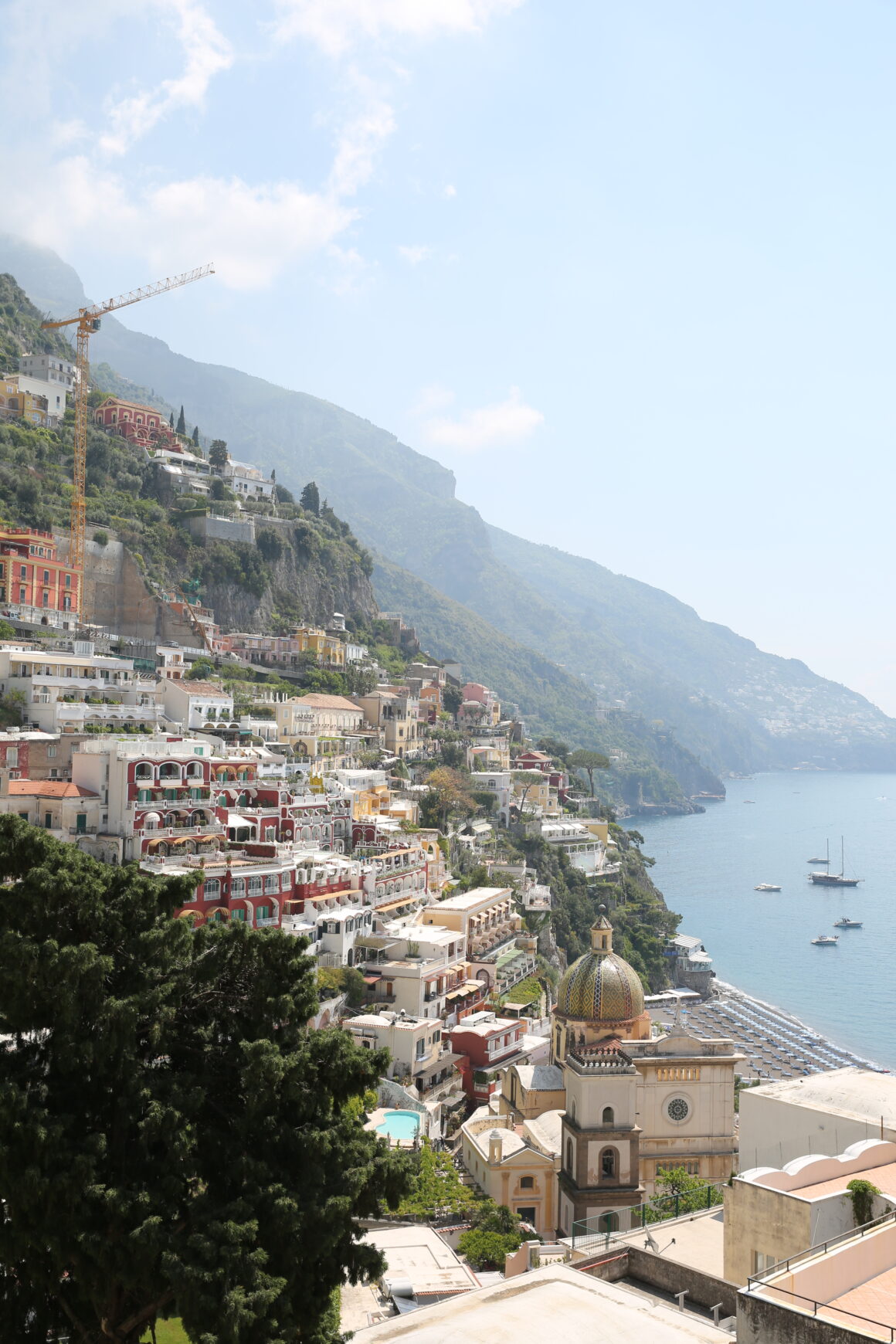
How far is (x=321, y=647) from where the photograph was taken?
238 feet

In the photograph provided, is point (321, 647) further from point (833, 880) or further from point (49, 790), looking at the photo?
point (833, 880)

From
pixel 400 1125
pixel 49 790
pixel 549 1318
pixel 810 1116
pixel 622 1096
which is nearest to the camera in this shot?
pixel 549 1318

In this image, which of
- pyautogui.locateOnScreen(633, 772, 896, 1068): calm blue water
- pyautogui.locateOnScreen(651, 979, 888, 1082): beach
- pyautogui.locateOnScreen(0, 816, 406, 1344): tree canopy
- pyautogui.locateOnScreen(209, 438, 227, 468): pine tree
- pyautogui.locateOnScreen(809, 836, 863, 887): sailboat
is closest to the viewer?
pyautogui.locateOnScreen(0, 816, 406, 1344): tree canopy

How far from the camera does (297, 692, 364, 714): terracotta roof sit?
61284 millimetres

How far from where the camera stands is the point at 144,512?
232ft

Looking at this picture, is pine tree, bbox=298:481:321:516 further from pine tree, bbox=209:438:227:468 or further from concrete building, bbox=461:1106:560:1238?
concrete building, bbox=461:1106:560:1238

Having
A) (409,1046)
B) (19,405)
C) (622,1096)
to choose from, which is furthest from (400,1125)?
(19,405)

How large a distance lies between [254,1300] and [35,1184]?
2.24 metres

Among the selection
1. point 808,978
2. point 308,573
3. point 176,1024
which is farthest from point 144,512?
point 176,1024

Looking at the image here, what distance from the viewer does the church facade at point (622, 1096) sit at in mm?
22969

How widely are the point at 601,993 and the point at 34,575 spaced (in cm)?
3913

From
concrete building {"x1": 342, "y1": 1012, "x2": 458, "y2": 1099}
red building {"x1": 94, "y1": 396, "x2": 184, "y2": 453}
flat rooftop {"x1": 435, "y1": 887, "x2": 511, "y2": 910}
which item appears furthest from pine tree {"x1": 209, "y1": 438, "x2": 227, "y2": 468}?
concrete building {"x1": 342, "y1": 1012, "x2": 458, "y2": 1099}

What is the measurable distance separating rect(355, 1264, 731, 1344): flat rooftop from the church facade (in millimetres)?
11295

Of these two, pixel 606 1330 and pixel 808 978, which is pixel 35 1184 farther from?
pixel 808 978
